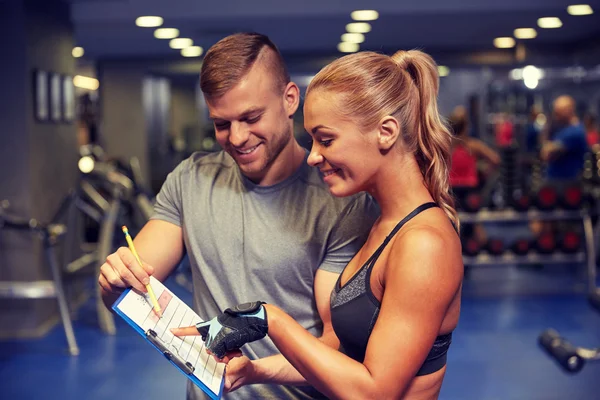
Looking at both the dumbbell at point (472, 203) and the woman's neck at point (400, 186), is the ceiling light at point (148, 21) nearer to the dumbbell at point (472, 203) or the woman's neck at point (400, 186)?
the dumbbell at point (472, 203)

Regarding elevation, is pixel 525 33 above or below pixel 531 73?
above

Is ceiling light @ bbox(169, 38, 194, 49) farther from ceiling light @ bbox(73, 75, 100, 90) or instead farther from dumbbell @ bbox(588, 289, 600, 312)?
dumbbell @ bbox(588, 289, 600, 312)

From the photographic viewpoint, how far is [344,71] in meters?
1.48

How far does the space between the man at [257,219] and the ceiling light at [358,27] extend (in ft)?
22.5

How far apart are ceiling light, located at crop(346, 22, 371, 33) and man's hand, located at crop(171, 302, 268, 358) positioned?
23.9 feet

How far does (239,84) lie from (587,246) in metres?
5.91

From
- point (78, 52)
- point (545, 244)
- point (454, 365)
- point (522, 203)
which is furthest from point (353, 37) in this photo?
point (454, 365)

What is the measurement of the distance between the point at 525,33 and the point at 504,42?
0.88 m

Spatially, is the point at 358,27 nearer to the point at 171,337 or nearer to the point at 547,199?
the point at 547,199

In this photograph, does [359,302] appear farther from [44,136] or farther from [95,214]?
[95,214]

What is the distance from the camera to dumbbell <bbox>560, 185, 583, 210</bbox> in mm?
7043

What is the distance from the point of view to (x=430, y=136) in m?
1.51

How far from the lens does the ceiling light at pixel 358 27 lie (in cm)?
843

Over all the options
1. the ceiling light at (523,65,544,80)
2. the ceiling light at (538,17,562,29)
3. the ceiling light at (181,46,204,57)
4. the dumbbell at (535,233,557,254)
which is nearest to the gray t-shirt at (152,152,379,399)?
the dumbbell at (535,233,557,254)
